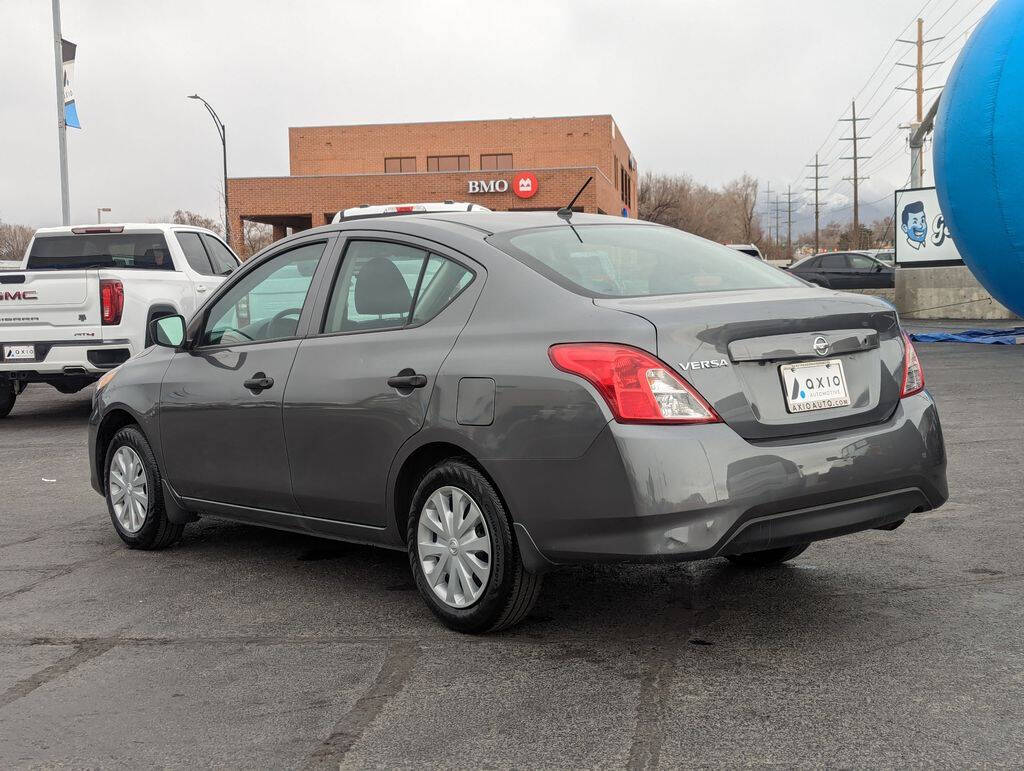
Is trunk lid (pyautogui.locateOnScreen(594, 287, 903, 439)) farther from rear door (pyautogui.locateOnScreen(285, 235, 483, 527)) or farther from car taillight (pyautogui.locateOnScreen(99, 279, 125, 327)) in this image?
car taillight (pyautogui.locateOnScreen(99, 279, 125, 327))

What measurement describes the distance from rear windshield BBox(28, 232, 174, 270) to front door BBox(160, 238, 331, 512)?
7.78m

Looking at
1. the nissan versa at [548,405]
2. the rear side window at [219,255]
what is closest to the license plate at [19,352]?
the rear side window at [219,255]

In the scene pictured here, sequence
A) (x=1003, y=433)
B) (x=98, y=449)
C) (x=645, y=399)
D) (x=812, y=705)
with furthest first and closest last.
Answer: (x=1003, y=433)
(x=98, y=449)
(x=645, y=399)
(x=812, y=705)

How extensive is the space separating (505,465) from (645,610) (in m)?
1.10

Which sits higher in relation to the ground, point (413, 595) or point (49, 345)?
point (49, 345)

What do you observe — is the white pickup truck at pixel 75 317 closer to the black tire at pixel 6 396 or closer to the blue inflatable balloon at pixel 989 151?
the black tire at pixel 6 396

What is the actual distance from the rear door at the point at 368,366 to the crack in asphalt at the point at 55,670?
1.10m

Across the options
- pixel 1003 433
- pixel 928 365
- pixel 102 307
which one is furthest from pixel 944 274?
pixel 102 307

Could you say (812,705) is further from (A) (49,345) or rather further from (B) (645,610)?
(A) (49,345)

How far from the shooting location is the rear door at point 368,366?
4855mm

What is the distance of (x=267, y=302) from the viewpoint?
5938 mm

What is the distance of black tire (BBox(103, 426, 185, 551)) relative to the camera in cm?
645

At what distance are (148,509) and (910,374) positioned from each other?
4.03m

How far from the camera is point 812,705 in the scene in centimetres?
386
